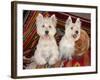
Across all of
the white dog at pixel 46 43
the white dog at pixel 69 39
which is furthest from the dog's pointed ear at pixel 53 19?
the white dog at pixel 69 39

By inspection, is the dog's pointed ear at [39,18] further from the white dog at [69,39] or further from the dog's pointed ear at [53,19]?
the white dog at [69,39]

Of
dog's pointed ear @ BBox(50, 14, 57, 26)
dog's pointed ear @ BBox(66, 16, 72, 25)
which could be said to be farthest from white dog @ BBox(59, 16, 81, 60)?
dog's pointed ear @ BBox(50, 14, 57, 26)

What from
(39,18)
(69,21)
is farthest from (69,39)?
(39,18)

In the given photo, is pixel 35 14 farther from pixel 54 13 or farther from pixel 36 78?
pixel 36 78

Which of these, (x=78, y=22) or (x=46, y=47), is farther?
(x=78, y=22)

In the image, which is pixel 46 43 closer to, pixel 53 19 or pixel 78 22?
pixel 53 19

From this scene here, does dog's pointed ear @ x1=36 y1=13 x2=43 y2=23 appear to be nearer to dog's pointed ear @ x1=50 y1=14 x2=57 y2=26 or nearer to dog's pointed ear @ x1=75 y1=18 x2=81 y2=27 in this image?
dog's pointed ear @ x1=50 y1=14 x2=57 y2=26
